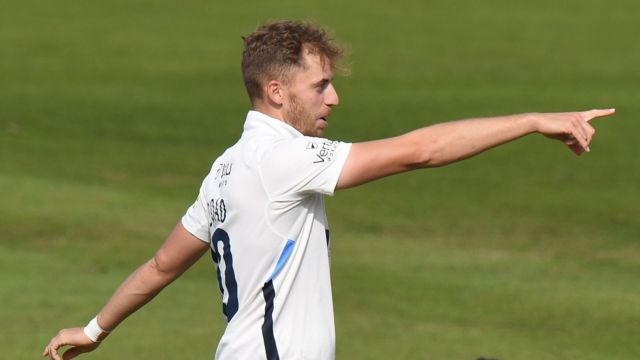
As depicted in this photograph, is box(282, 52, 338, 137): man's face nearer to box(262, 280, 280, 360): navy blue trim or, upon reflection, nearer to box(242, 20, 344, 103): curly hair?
box(242, 20, 344, 103): curly hair

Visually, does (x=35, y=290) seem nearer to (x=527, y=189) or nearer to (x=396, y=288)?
(x=396, y=288)

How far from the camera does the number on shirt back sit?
19.1ft

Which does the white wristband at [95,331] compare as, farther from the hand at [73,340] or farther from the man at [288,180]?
the man at [288,180]

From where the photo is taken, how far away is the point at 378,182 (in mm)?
17500

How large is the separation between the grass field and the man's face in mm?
5157

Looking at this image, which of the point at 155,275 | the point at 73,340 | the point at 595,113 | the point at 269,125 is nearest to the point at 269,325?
the point at 155,275

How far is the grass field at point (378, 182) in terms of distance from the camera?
A: 11.8 m

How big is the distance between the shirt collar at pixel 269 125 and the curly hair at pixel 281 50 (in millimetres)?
96

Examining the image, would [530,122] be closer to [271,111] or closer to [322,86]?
[322,86]

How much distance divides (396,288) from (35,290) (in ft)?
11.0

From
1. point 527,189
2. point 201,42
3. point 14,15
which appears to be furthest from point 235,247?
point 14,15

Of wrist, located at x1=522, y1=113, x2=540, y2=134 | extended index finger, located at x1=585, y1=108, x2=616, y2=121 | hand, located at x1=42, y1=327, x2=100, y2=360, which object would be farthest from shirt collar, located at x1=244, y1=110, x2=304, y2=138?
hand, located at x1=42, y1=327, x2=100, y2=360

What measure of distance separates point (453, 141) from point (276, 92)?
87 cm

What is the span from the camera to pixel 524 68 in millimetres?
24219
